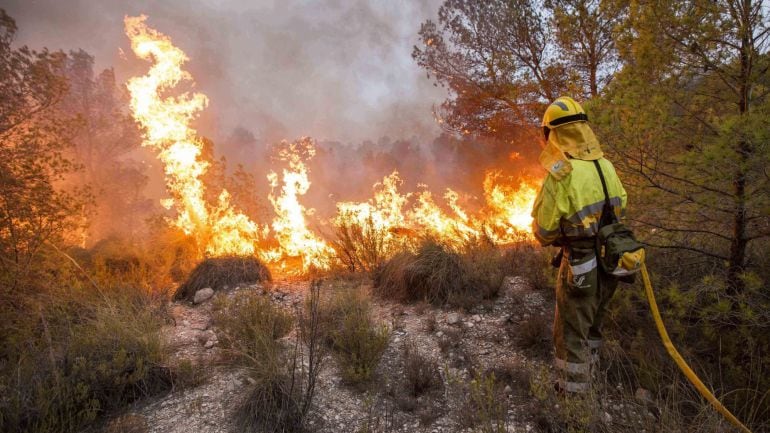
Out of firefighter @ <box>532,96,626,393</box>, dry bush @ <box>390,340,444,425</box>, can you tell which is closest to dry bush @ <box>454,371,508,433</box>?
dry bush @ <box>390,340,444,425</box>

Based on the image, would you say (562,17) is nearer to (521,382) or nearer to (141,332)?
(521,382)

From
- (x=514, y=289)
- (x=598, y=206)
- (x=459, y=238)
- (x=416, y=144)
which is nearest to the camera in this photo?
(x=598, y=206)

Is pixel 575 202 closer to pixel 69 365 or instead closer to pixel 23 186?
pixel 69 365

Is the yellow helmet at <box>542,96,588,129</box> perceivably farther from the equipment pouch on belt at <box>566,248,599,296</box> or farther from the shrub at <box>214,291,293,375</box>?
the shrub at <box>214,291,293,375</box>

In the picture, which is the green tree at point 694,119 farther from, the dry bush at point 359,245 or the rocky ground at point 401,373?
the dry bush at point 359,245

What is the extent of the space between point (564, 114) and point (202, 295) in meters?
6.04

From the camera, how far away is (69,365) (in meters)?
3.28

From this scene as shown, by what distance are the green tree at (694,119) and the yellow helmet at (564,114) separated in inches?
23.6

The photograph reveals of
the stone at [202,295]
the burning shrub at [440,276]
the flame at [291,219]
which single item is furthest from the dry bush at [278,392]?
the flame at [291,219]

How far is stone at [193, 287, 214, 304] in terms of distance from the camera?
20.1 feet

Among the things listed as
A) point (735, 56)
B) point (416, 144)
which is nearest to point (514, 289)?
point (735, 56)

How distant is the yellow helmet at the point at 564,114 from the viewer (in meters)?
2.84

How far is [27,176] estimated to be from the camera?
4.54 m

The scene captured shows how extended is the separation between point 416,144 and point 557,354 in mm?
42951
